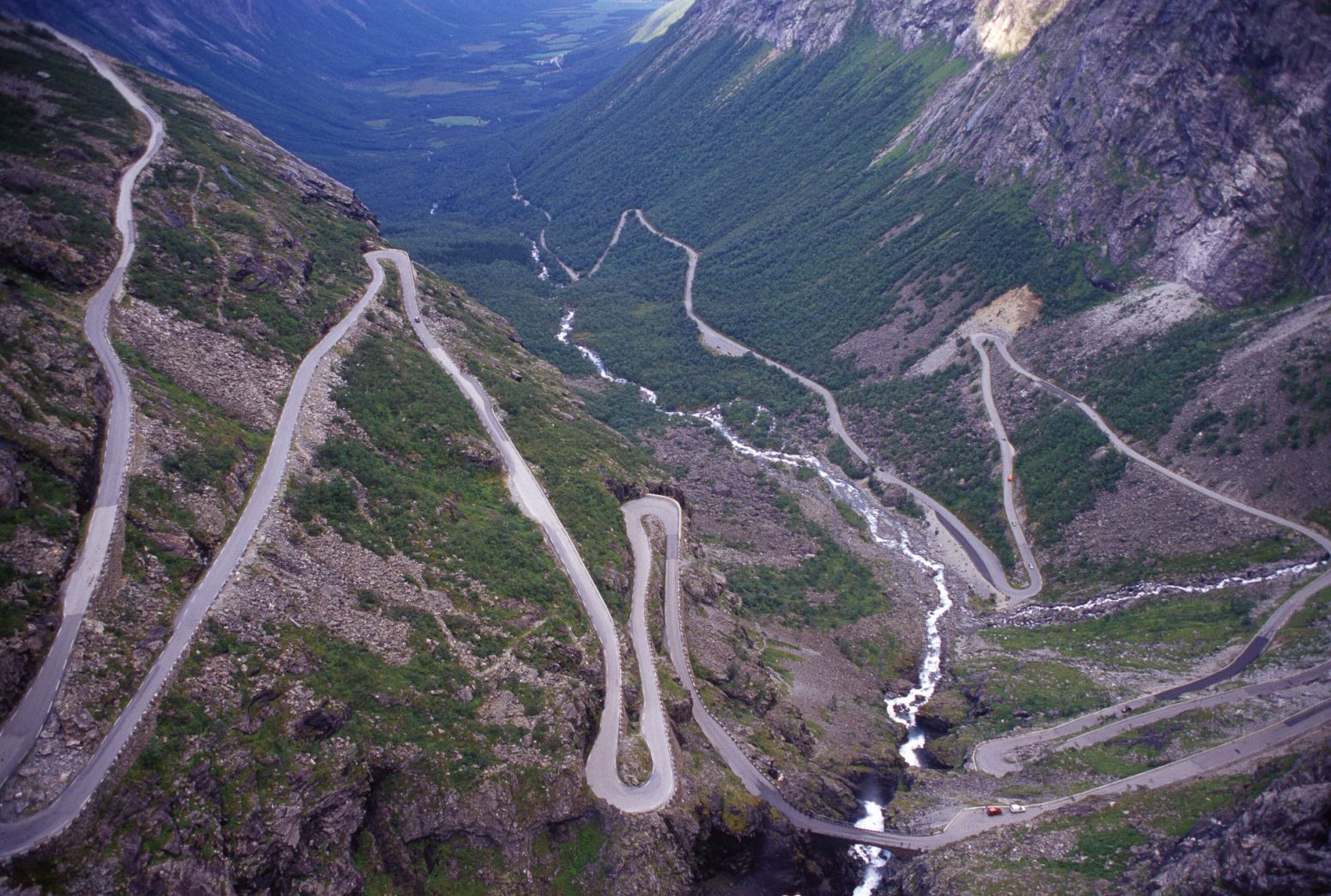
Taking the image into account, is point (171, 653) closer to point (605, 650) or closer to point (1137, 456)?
point (605, 650)

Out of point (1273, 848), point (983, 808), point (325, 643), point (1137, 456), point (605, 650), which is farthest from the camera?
point (1137, 456)

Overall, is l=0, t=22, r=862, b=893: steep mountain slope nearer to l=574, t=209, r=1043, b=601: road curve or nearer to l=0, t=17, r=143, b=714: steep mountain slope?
l=0, t=17, r=143, b=714: steep mountain slope

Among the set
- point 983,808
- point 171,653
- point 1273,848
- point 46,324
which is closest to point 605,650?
point 983,808

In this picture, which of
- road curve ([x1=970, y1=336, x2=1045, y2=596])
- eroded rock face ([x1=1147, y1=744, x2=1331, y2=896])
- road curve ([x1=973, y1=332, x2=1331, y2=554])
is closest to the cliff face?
road curve ([x1=973, y1=332, x2=1331, y2=554])

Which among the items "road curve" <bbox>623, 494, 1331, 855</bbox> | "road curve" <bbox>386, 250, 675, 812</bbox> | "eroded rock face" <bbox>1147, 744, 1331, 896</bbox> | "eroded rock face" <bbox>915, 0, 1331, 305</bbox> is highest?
"eroded rock face" <bbox>915, 0, 1331, 305</bbox>

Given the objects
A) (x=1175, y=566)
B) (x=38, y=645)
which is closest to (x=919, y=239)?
(x=1175, y=566)

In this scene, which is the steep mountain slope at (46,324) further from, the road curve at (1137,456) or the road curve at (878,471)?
the road curve at (1137,456)

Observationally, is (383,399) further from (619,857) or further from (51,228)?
(619,857)
